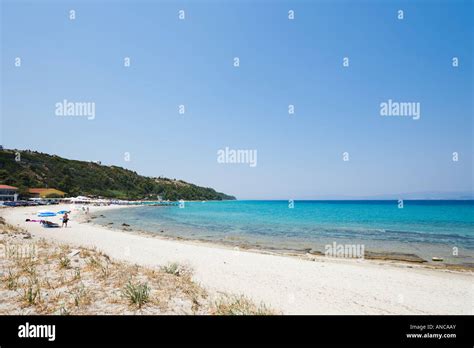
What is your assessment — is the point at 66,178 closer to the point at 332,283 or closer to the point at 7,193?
the point at 7,193

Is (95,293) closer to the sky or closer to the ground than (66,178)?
closer to the ground

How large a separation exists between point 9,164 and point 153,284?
134 m

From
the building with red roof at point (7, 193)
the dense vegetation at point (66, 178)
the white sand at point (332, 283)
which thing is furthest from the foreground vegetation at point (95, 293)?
the dense vegetation at point (66, 178)

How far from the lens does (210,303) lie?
5.89 metres

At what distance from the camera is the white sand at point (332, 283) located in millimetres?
8492

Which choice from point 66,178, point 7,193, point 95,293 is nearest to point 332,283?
point 95,293

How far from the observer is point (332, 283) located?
36.8 ft

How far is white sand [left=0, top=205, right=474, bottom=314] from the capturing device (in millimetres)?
8492

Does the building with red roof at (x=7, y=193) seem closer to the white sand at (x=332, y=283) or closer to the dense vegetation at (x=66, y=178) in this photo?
the dense vegetation at (x=66, y=178)

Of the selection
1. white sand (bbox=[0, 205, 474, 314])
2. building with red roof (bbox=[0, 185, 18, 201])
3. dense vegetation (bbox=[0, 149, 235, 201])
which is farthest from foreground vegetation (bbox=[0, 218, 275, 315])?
dense vegetation (bbox=[0, 149, 235, 201])

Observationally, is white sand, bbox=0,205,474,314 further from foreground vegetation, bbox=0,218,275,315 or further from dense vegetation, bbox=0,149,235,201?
dense vegetation, bbox=0,149,235,201

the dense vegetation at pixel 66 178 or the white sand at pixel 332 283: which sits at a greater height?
the dense vegetation at pixel 66 178
